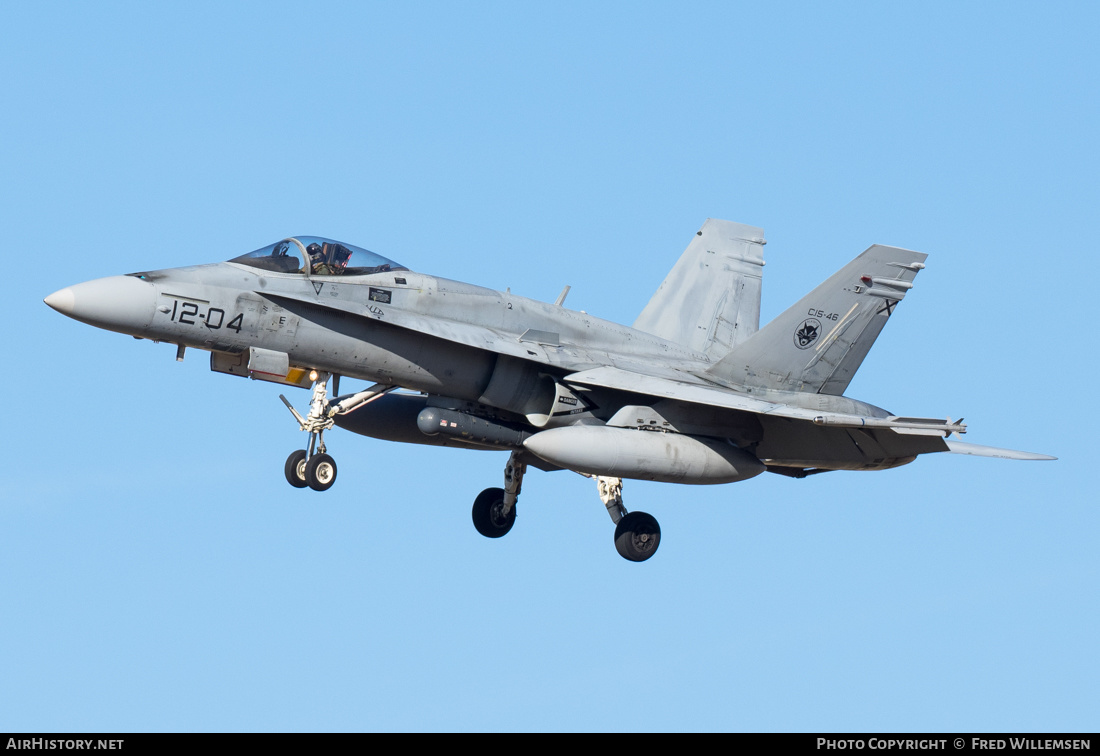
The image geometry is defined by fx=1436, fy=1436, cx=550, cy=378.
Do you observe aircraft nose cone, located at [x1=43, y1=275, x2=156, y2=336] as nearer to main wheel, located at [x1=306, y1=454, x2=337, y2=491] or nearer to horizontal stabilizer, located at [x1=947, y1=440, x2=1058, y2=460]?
main wheel, located at [x1=306, y1=454, x2=337, y2=491]

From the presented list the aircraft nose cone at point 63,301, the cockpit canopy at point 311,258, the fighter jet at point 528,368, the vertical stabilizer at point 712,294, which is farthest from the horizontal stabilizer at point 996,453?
the aircraft nose cone at point 63,301

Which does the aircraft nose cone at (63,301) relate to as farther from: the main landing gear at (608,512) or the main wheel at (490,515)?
the main wheel at (490,515)

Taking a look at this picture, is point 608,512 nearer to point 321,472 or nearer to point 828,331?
point 828,331

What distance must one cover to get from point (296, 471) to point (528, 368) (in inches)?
126

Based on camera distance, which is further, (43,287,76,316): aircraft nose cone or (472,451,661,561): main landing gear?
(472,451,661,561): main landing gear

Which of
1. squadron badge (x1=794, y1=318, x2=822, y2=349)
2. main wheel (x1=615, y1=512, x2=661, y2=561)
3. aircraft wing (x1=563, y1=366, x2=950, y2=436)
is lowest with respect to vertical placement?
main wheel (x1=615, y1=512, x2=661, y2=561)

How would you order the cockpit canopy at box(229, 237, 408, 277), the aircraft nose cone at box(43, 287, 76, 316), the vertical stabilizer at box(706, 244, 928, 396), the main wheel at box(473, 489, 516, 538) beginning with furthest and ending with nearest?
the main wheel at box(473, 489, 516, 538)
the vertical stabilizer at box(706, 244, 928, 396)
the cockpit canopy at box(229, 237, 408, 277)
the aircraft nose cone at box(43, 287, 76, 316)

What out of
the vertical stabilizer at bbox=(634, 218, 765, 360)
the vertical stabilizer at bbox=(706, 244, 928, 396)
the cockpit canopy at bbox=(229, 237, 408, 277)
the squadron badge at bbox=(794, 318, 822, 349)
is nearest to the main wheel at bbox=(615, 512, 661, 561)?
the vertical stabilizer at bbox=(706, 244, 928, 396)

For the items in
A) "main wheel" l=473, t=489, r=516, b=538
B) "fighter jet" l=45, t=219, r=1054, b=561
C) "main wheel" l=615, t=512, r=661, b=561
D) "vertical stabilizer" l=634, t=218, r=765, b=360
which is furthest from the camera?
"vertical stabilizer" l=634, t=218, r=765, b=360

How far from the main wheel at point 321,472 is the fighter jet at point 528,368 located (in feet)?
0.06

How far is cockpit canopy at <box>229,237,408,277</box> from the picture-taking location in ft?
54.2
